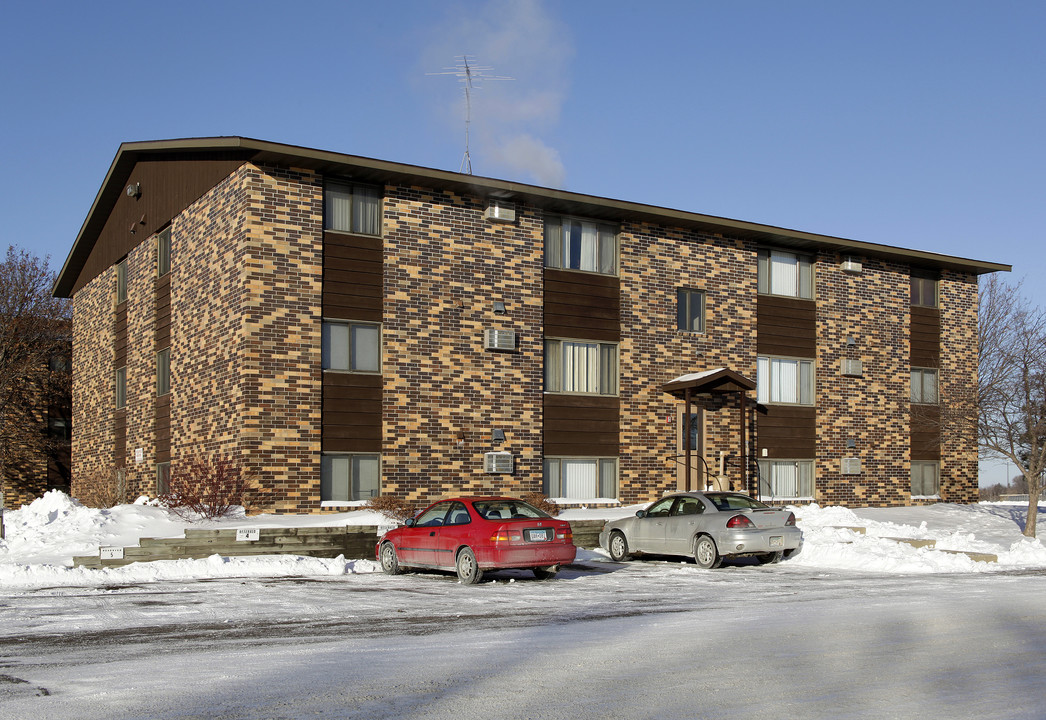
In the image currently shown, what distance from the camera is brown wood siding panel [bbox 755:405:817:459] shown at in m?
30.1

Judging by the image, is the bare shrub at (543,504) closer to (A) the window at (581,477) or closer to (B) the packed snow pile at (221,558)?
(B) the packed snow pile at (221,558)

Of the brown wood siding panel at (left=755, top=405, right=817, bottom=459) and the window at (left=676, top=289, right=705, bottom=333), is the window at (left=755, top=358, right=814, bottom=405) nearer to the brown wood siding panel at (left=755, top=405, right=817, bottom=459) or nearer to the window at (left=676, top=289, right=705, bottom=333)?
the brown wood siding panel at (left=755, top=405, right=817, bottom=459)

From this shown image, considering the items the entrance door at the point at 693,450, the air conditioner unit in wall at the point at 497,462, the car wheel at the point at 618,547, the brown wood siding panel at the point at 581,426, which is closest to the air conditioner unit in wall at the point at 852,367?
the entrance door at the point at 693,450

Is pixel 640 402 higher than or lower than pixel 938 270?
lower

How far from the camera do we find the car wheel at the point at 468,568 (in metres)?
16.3

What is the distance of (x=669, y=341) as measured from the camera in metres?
28.8

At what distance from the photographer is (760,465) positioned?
98.5 ft

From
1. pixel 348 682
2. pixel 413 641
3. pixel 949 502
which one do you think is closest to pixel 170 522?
pixel 413 641

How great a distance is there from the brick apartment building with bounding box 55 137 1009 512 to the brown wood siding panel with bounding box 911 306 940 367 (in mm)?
72

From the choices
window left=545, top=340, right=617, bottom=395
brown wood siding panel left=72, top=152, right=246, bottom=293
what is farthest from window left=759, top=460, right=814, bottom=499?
brown wood siding panel left=72, top=152, right=246, bottom=293

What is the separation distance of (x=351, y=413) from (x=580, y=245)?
7872mm

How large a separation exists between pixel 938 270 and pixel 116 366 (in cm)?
2639

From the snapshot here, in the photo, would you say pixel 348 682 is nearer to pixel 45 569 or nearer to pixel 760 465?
pixel 45 569

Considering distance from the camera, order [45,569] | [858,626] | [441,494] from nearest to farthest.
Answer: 1. [858,626]
2. [45,569]
3. [441,494]
